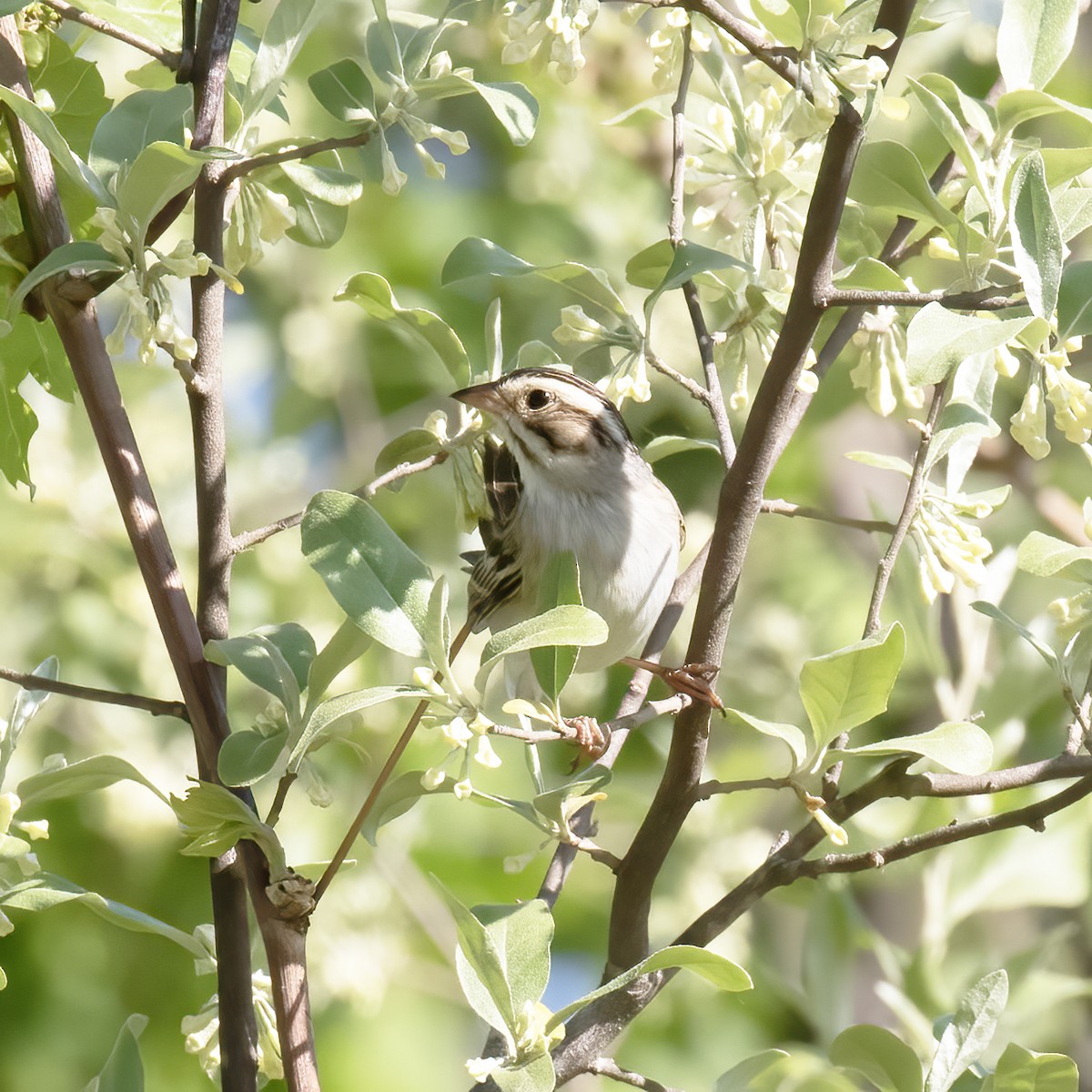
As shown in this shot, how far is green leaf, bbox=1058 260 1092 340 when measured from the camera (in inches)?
68.9

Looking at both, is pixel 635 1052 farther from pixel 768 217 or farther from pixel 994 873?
pixel 768 217

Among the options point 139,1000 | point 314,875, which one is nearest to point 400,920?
point 139,1000

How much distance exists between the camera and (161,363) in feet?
13.0

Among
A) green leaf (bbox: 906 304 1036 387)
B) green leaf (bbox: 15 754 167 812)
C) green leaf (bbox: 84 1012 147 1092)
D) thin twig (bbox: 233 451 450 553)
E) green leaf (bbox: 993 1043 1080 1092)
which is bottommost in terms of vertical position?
green leaf (bbox: 993 1043 1080 1092)

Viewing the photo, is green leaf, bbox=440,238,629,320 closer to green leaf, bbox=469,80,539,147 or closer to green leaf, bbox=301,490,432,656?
green leaf, bbox=469,80,539,147

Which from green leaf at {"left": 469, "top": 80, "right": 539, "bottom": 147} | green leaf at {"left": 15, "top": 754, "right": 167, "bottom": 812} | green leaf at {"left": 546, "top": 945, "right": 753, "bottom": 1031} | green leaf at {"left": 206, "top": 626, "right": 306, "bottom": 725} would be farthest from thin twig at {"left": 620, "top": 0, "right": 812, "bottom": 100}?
green leaf at {"left": 15, "top": 754, "right": 167, "bottom": 812}

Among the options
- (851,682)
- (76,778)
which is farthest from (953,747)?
(76,778)

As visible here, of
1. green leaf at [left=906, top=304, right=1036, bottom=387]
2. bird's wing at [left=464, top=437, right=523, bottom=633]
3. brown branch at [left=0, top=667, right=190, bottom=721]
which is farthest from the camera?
bird's wing at [left=464, top=437, right=523, bottom=633]

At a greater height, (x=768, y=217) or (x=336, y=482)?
(x=768, y=217)

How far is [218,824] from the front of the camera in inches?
71.4

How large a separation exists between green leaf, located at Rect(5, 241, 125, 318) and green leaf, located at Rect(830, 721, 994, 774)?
1.10 m

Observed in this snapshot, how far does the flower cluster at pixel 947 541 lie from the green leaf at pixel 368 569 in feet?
2.59

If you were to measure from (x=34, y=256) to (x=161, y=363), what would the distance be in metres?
2.06

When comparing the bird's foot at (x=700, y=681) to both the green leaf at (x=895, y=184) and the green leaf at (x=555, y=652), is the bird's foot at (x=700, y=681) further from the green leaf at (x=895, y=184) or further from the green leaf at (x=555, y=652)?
the green leaf at (x=895, y=184)
